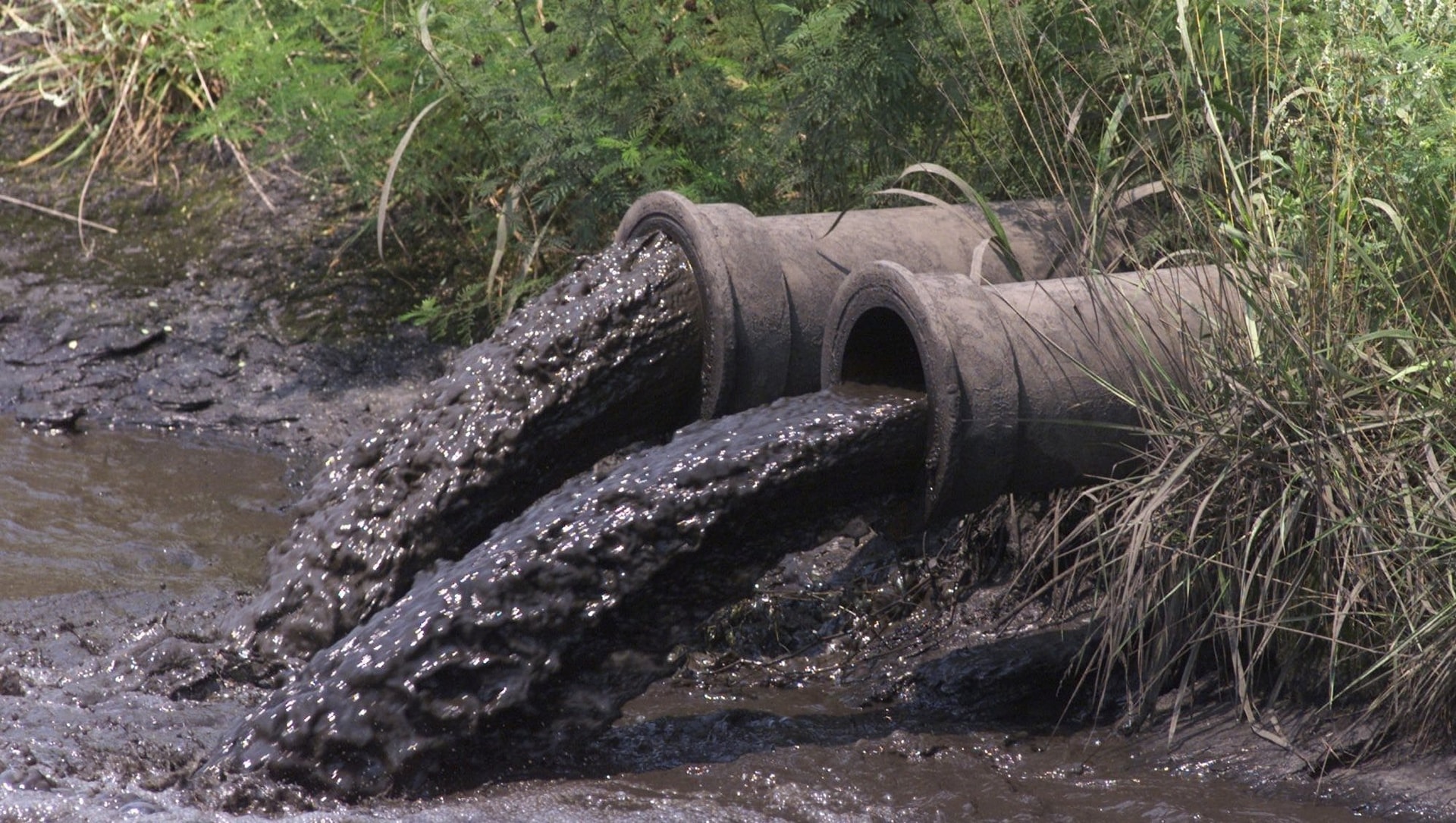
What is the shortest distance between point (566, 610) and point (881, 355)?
1157 mm

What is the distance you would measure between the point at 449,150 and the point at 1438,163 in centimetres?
389

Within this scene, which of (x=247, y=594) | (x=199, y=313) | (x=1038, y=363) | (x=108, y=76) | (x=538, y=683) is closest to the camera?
(x=538, y=683)

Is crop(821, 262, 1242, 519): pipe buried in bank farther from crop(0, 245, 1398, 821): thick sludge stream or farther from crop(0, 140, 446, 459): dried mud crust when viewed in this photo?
crop(0, 140, 446, 459): dried mud crust

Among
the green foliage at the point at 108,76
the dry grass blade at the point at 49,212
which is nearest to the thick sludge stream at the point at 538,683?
the dry grass blade at the point at 49,212

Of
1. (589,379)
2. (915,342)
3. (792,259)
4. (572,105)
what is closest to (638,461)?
(589,379)

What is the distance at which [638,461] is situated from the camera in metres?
3.39

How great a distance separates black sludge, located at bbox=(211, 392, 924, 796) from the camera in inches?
118

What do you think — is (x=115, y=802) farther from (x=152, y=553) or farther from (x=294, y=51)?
(x=294, y=51)

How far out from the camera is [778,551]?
132 inches

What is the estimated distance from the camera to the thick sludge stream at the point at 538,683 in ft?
9.71

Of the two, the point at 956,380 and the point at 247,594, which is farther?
the point at 247,594

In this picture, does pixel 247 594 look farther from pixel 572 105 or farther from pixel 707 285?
pixel 572 105

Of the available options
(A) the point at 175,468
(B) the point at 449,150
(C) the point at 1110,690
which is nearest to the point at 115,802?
(C) the point at 1110,690

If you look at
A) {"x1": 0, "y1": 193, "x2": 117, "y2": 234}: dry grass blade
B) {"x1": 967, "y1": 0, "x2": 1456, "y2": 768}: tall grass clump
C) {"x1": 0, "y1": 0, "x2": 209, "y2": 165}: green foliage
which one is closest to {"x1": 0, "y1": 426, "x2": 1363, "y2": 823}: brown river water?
{"x1": 967, "y1": 0, "x2": 1456, "y2": 768}: tall grass clump
